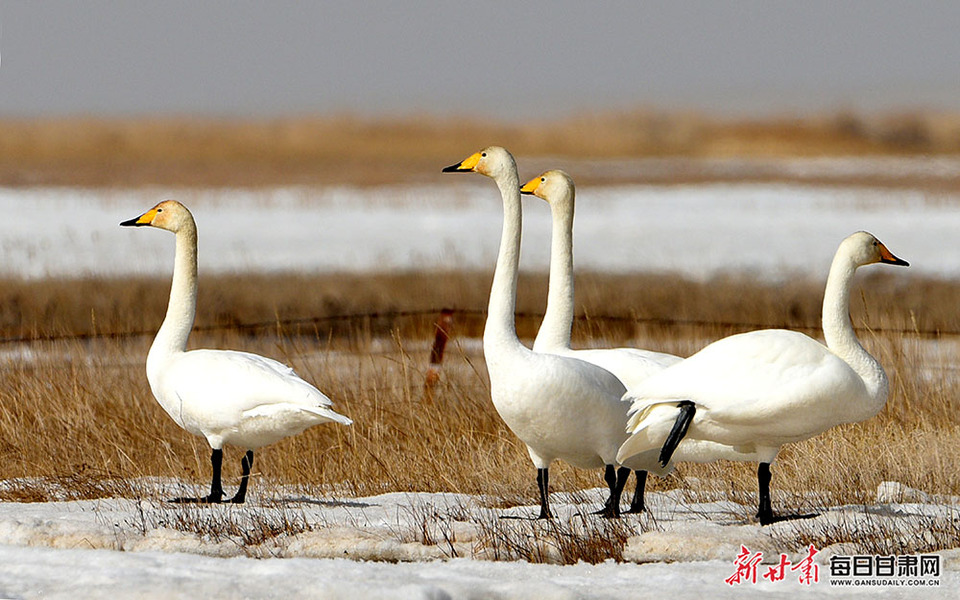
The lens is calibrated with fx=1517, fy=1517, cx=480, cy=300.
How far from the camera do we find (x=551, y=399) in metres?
6.41

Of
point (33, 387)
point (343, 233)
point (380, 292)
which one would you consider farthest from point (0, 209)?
point (33, 387)

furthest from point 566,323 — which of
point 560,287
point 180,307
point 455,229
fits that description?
point 455,229

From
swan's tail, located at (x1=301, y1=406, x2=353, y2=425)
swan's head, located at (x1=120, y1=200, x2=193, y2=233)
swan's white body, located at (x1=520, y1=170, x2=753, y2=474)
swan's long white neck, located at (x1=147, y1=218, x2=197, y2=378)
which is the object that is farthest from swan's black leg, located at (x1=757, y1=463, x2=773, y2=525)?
swan's head, located at (x1=120, y1=200, x2=193, y2=233)

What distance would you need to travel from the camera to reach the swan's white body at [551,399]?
6.41 meters

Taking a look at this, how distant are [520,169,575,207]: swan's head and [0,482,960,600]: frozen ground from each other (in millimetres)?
1625

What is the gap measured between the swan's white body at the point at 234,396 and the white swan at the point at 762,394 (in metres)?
1.44

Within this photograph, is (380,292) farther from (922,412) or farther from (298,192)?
(298,192)

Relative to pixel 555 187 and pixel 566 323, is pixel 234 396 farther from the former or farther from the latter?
pixel 555 187

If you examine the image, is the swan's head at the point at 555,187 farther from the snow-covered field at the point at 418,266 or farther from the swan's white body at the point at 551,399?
the snow-covered field at the point at 418,266

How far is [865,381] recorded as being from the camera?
6215 mm

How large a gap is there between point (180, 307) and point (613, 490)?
266cm

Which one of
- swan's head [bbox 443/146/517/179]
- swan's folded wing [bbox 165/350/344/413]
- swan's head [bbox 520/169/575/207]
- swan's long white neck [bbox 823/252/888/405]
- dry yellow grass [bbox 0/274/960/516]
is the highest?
swan's head [bbox 443/146/517/179]

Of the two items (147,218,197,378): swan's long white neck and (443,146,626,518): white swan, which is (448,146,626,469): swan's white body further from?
(147,218,197,378): swan's long white neck

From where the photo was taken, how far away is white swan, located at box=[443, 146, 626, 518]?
6.42 m
